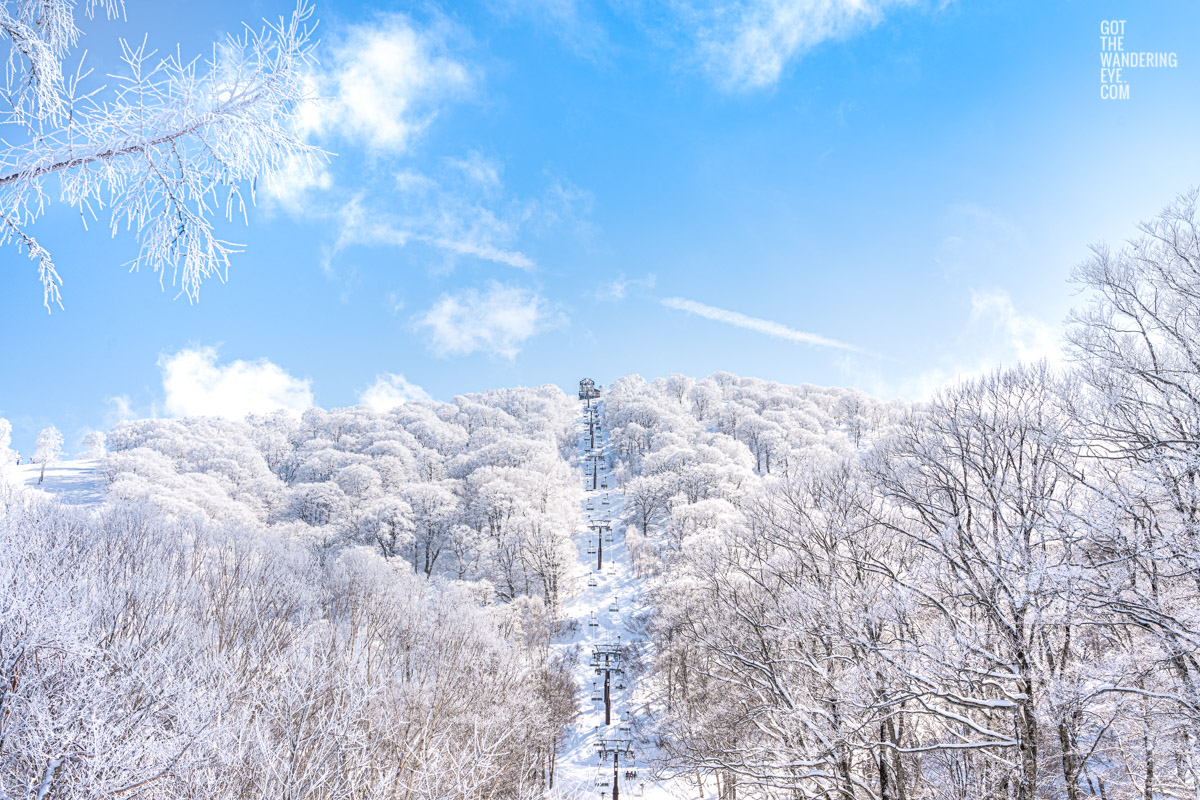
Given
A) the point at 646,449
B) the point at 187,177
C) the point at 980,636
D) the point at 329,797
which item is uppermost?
the point at 646,449

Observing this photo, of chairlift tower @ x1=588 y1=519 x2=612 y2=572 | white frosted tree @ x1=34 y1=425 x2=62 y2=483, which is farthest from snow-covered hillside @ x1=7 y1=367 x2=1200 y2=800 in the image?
white frosted tree @ x1=34 y1=425 x2=62 y2=483

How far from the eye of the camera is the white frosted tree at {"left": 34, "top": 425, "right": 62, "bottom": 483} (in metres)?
77.8

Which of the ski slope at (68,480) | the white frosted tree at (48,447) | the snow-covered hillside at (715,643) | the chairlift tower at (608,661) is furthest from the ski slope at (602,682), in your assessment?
the white frosted tree at (48,447)

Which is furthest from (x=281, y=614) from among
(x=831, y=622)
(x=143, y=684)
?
(x=831, y=622)

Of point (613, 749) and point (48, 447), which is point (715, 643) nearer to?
point (613, 749)

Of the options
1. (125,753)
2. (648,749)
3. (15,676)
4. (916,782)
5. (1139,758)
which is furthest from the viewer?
(648,749)

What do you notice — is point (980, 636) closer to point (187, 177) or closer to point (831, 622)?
point (831, 622)

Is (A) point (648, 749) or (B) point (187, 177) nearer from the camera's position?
(B) point (187, 177)

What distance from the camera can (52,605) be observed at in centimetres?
1199

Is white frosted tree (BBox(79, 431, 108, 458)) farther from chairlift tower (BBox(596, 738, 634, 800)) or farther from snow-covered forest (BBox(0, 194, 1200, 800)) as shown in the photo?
chairlift tower (BBox(596, 738, 634, 800))

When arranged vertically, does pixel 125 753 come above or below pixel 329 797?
above

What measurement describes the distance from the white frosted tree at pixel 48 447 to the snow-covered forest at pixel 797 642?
239 feet

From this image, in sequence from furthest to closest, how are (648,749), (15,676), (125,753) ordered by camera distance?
(648,749)
(15,676)
(125,753)

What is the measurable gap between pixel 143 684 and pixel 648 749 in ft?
79.4
